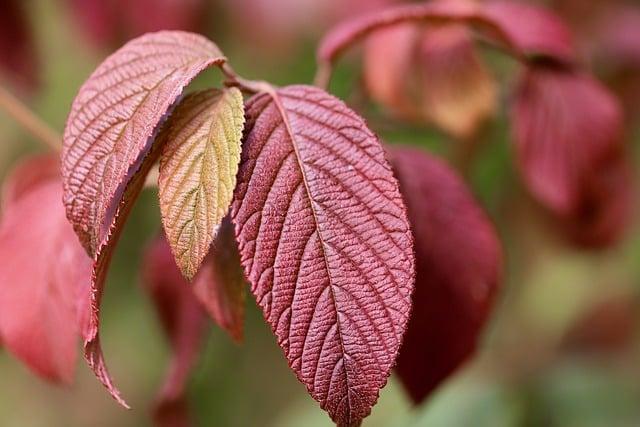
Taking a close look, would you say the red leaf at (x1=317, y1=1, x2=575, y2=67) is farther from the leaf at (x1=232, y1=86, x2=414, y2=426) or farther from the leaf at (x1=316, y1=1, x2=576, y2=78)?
the leaf at (x1=232, y1=86, x2=414, y2=426)

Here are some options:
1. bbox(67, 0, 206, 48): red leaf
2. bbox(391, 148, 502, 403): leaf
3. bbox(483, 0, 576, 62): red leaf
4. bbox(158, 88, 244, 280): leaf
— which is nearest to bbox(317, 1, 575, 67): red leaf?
bbox(483, 0, 576, 62): red leaf

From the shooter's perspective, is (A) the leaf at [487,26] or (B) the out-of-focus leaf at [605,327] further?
(B) the out-of-focus leaf at [605,327]

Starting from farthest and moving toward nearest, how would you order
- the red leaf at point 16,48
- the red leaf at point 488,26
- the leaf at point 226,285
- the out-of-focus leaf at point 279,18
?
the out-of-focus leaf at point 279,18 → the red leaf at point 16,48 → the red leaf at point 488,26 → the leaf at point 226,285

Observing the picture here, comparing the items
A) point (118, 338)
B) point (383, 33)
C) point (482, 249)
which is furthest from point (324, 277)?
point (118, 338)

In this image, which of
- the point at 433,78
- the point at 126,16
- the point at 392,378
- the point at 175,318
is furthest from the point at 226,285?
the point at 126,16

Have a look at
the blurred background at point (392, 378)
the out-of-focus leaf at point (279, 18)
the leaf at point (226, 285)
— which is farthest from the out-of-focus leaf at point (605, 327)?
the leaf at point (226, 285)

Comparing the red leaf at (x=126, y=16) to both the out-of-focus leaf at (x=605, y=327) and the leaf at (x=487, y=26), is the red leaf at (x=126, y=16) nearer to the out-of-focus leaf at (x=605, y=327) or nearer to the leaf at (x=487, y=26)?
the leaf at (x=487, y=26)

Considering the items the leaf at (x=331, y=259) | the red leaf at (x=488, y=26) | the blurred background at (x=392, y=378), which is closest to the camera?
the leaf at (x=331, y=259)

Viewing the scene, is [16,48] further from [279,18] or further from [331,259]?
[331,259]
